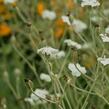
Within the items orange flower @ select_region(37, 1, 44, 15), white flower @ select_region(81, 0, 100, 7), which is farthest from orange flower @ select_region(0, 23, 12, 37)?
white flower @ select_region(81, 0, 100, 7)

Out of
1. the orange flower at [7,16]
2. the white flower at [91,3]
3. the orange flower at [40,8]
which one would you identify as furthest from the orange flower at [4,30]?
the white flower at [91,3]

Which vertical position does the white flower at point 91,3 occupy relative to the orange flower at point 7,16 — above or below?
above

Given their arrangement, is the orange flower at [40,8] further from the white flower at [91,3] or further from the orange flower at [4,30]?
the white flower at [91,3]

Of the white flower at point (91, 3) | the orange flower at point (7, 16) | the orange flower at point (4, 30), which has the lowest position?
the orange flower at point (4, 30)

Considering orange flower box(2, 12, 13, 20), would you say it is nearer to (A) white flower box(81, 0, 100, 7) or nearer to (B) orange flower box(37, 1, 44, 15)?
(B) orange flower box(37, 1, 44, 15)

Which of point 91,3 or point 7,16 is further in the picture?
point 7,16

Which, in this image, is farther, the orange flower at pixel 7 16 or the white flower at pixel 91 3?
the orange flower at pixel 7 16

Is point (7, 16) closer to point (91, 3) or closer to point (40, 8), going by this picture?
point (40, 8)

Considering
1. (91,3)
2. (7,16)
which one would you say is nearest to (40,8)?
(7,16)

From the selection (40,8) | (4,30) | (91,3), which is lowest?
(4,30)

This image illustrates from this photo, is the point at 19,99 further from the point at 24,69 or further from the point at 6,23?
the point at 6,23

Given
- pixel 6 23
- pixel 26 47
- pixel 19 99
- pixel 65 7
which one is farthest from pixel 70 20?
pixel 6 23
